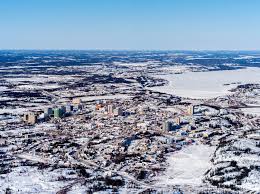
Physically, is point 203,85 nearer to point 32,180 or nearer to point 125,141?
point 125,141

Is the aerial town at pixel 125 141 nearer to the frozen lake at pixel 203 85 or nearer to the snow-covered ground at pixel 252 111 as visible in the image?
the snow-covered ground at pixel 252 111

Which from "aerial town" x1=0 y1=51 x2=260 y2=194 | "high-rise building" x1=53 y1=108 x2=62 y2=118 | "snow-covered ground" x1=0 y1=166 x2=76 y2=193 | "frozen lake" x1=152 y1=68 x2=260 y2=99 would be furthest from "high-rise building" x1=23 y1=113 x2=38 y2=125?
"frozen lake" x1=152 y1=68 x2=260 y2=99

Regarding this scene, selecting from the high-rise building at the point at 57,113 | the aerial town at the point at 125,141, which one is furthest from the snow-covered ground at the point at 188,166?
the high-rise building at the point at 57,113

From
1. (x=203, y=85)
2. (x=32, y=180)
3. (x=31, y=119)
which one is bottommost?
(x=32, y=180)

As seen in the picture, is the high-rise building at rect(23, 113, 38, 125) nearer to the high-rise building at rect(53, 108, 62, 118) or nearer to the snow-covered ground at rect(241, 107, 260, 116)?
the high-rise building at rect(53, 108, 62, 118)

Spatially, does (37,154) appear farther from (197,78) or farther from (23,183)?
(197,78)

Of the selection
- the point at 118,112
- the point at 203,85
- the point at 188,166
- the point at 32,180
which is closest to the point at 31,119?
the point at 118,112
